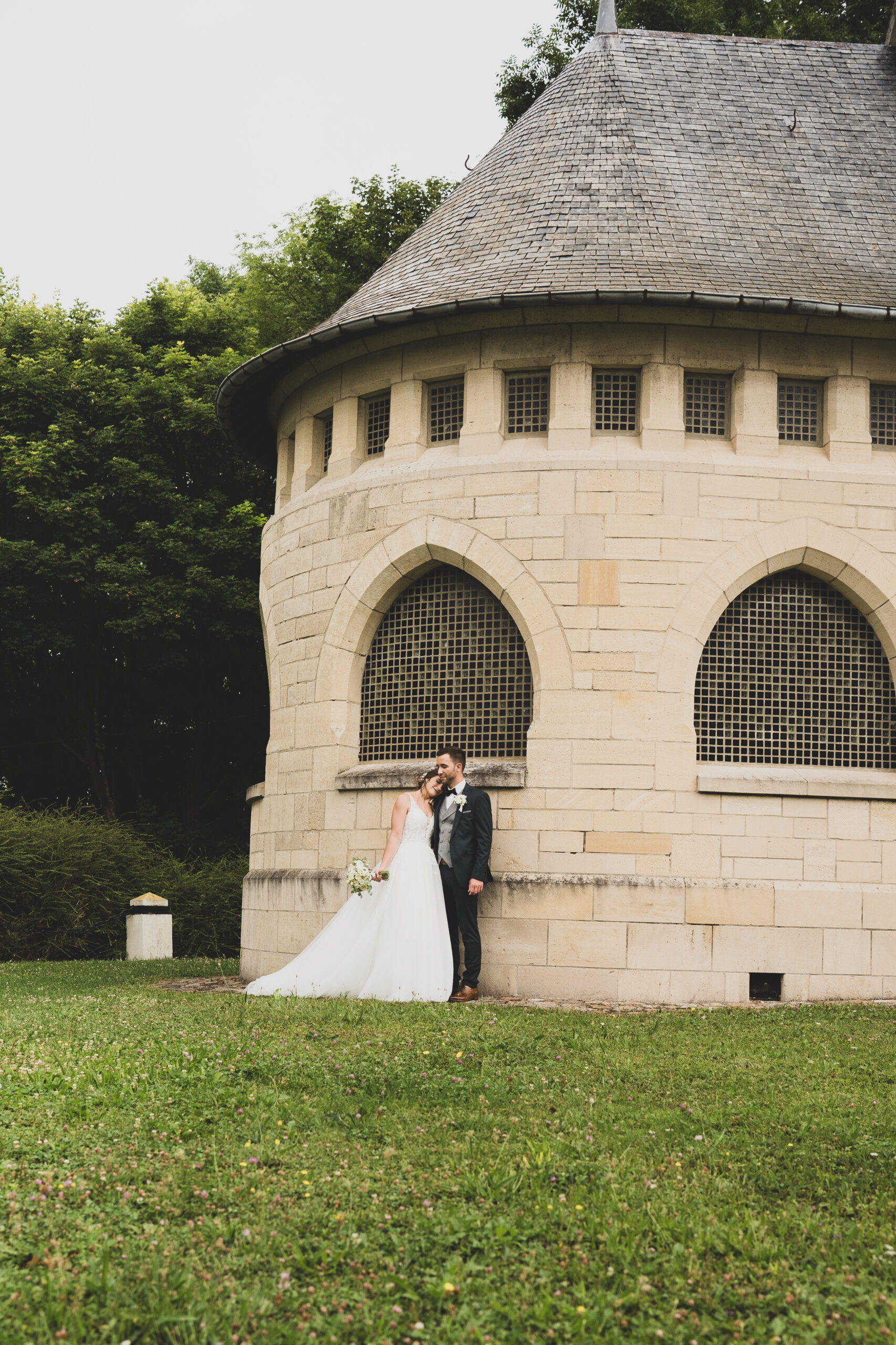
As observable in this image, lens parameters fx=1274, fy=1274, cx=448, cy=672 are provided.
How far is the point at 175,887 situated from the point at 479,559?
35.6 ft

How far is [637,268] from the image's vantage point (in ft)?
36.4

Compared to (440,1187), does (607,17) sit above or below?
above

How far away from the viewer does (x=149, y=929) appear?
1745 centimetres

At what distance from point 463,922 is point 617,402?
4729 millimetres

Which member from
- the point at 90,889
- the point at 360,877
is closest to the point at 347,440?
the point at 360,877

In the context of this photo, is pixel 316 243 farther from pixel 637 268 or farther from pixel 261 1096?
pixel 261 1096

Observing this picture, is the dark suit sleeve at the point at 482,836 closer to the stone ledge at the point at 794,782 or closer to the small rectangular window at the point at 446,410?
the stone ledge at the point at 794,782

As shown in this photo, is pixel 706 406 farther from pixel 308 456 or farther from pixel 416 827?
pixel 416 827

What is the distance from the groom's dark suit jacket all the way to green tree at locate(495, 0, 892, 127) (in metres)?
15.5

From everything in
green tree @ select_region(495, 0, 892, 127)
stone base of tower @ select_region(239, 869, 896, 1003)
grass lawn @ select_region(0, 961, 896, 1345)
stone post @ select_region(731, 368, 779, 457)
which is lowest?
grass lawn @ select_region(0, 961, 896, 1345)

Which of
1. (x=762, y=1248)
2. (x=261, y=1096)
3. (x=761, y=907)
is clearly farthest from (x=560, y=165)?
(x=762, y=1248)

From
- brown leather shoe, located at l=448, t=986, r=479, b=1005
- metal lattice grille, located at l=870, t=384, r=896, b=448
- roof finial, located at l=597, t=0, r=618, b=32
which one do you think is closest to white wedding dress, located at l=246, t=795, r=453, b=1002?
brown leather shoe, located at l=448, t=986, r=479, b=1005

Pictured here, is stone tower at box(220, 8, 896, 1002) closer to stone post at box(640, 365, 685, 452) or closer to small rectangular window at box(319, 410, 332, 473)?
stone post at box(640, 365, 685, 452)

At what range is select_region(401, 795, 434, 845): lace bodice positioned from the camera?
34.2ft
